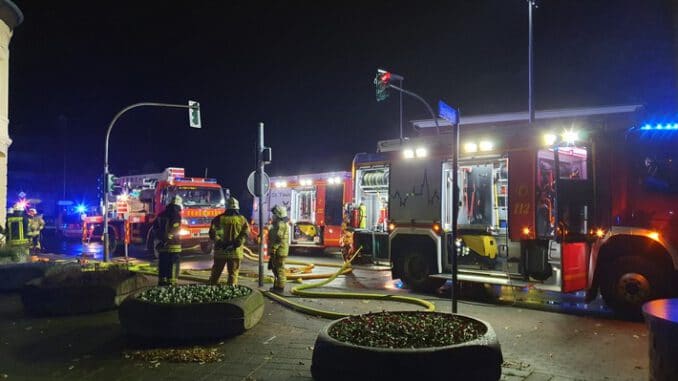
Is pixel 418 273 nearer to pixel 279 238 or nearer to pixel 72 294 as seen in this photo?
pixel 279 238

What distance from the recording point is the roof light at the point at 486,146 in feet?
29.7

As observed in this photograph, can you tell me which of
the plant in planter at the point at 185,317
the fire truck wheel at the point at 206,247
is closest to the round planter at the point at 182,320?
the plant in planter at the point at 185,317

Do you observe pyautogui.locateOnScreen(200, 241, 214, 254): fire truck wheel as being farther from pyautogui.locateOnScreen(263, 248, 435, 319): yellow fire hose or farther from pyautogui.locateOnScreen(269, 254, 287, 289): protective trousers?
pyautogui.locateOnScreen(263, 248, 435, 319): yellow fire hose

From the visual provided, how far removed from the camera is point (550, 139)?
826 centimetres

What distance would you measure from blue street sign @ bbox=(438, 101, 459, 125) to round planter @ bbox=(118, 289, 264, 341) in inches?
129

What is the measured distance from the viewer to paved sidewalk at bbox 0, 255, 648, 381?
4.95 metres

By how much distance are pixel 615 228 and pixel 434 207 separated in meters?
3.33

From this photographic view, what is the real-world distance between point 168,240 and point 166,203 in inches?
328

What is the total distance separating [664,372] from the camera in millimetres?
3211

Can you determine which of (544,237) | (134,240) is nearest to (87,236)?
(134,240)

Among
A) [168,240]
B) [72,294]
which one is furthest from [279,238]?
[72,294]

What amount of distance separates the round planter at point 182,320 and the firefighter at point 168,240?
10.3 ft

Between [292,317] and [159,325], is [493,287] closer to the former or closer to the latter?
[292,317]

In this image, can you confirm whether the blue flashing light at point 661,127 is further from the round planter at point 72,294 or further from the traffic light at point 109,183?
the traffic light at point 109,183
